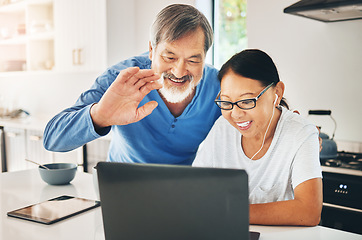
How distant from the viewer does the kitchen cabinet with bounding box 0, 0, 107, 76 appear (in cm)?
356

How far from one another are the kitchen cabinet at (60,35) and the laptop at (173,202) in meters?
2.90

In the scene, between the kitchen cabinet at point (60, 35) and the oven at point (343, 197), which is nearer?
the oven at point (343, 197)

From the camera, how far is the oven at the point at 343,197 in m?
1.97

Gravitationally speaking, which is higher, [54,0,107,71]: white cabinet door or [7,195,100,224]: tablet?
[54,0,107,71]: white cabinet door

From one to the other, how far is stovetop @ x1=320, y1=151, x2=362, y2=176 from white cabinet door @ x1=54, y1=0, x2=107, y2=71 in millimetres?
2234

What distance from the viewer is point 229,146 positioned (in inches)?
60.3

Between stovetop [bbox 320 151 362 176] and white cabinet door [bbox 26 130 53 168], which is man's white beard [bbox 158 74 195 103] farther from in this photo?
white cabinet door [bbox 26 130 53 168]

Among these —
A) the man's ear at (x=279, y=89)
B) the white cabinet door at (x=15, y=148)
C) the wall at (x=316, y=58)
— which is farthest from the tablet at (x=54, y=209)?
the white cabinet door at (x=15, y=148)

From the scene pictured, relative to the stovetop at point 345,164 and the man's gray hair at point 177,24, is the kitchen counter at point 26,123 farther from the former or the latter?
the stovetop at point 345,164

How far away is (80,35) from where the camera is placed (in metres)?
3.71

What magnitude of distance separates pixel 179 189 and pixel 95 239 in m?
0.45

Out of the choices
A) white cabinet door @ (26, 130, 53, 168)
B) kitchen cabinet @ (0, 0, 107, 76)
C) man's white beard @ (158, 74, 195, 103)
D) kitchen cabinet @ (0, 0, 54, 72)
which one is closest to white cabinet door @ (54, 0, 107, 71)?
kitchen cabinet @ (0, 0, 107, 76)

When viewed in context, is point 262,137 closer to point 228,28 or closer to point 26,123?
point 228,28

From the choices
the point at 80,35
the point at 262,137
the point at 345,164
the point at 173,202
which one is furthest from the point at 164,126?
the point at 80,35
